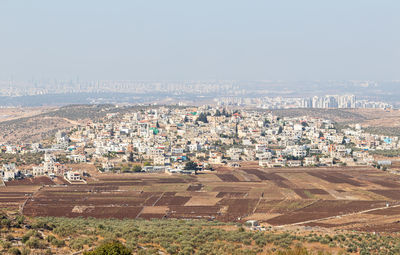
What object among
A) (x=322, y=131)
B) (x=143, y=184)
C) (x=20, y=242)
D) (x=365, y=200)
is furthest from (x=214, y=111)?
(x=20, y=242)

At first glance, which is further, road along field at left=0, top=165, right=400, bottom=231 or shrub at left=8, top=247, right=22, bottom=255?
road along field at left=0, top=165, right=400, bottom=231

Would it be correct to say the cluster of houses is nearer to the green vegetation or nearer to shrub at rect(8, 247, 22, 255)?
the green vegetation

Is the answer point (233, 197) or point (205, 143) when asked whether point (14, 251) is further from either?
point (205, 143)

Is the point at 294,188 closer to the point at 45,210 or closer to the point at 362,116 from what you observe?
the point at 45,210

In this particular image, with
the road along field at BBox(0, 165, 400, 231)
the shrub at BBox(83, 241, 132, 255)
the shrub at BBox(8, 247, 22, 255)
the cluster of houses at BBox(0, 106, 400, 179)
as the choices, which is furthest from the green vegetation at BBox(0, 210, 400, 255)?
the cluster of houses at BBox(0, 106, 400, 179)

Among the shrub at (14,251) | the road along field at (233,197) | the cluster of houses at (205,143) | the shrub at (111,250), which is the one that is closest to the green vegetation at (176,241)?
the shrub at (14,251)
